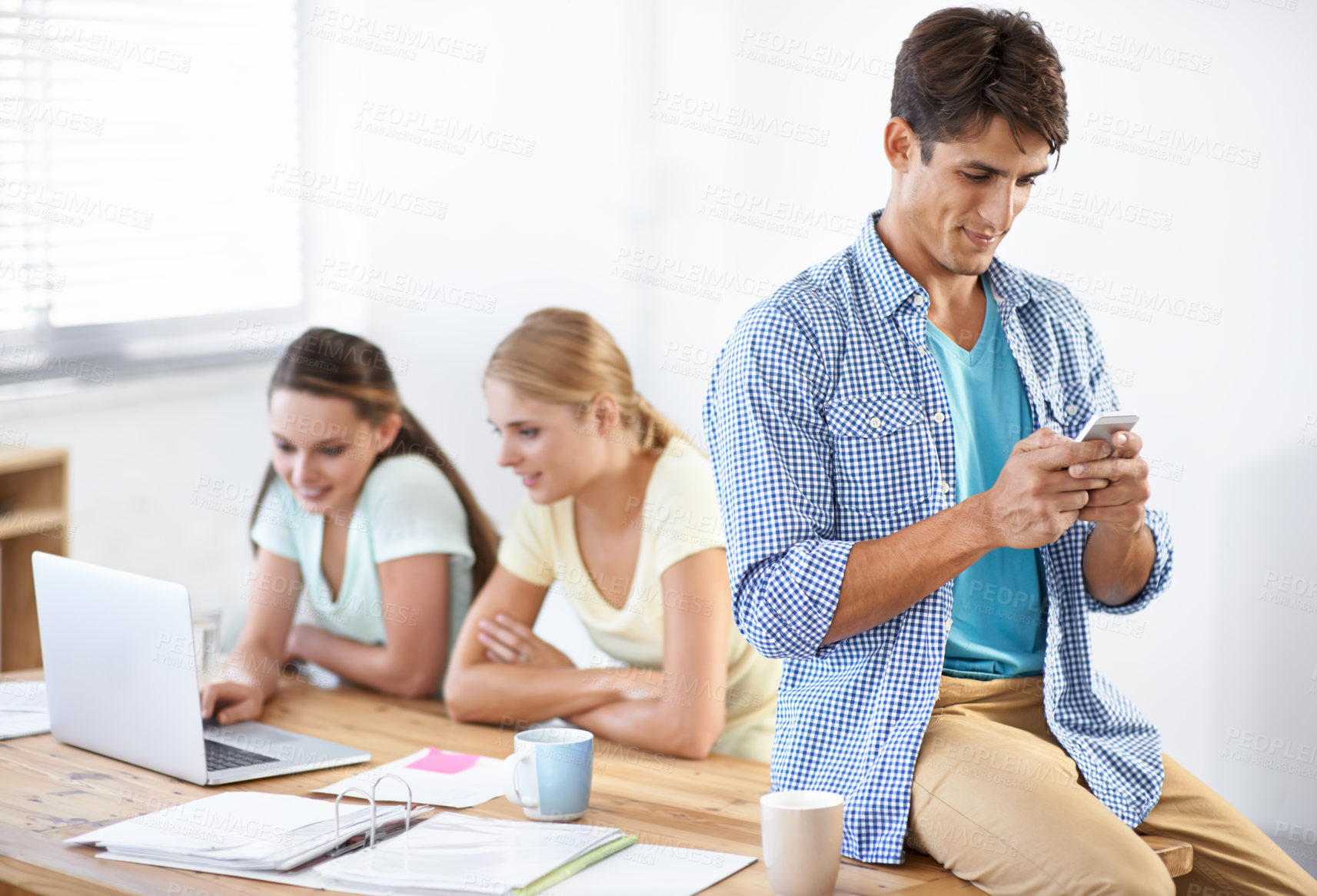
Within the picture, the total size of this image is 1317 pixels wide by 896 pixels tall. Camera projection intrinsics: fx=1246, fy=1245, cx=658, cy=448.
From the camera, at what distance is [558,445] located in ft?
7.36

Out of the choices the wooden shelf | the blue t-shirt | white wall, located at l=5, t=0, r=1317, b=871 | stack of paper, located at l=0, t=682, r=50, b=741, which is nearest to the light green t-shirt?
white wall, located at l=5, t=0, r=1317, b=871

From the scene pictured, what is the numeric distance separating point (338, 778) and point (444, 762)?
0.51 feet

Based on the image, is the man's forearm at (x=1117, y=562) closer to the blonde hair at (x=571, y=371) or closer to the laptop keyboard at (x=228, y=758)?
the blonde hair at (x=571, y=371)

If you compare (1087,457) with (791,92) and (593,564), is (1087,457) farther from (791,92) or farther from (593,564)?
(791,92)

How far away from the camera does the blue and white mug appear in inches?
59.3

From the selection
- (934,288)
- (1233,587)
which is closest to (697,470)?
(934,288)

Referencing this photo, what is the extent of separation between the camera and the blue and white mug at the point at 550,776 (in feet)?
4.94

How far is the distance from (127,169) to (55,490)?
0.76 metres

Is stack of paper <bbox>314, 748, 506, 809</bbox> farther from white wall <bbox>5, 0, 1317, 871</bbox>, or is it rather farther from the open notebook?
white wall <bbox>5, 0, 1317, 871</bbox>

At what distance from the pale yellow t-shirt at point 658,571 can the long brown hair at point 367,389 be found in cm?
19

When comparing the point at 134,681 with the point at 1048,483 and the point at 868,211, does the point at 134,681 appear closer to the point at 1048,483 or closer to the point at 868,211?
the point at 1048,483

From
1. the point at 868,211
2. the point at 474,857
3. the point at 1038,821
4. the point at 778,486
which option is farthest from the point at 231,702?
the point at 868,211

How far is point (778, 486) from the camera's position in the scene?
143 centimetres

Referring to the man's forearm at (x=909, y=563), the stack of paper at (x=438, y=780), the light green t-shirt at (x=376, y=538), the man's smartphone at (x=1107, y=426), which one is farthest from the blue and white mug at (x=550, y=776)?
the light green t-shirt at (x=376, y=538)
